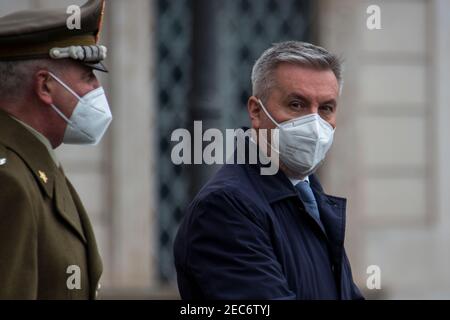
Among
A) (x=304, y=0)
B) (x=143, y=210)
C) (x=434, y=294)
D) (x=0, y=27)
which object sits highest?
(x=304, y=0)

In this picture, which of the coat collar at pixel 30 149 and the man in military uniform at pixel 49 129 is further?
the coat collar at pixel 30 149

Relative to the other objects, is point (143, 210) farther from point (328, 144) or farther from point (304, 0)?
point (328, 144)

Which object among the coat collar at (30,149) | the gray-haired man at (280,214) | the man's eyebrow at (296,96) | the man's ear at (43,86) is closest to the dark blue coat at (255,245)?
the gray-haired man at (280,214)

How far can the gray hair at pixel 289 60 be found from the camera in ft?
12.8

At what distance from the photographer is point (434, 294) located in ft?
35.4

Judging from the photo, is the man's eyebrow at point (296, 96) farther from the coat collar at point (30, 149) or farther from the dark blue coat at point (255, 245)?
the coat collar at point (30, 149)

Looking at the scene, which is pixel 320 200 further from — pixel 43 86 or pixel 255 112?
pixel 43 86

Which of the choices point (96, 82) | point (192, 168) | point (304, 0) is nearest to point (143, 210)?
point (304, 0)

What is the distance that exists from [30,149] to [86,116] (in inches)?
8.8

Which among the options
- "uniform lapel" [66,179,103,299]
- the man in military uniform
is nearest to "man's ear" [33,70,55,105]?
A: the man in military uniform

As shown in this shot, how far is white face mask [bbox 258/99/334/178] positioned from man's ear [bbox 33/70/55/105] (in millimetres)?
641

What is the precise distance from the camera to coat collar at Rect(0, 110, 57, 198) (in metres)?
3.82
